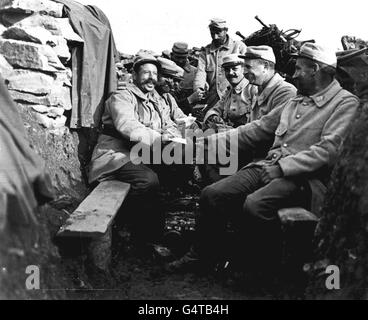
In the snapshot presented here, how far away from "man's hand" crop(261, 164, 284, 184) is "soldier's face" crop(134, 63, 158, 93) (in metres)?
1.98

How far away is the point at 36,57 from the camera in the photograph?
5.00 m

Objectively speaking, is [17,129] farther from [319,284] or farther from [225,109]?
[225,109]

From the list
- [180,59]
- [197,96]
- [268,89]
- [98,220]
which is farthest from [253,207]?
[180,59]

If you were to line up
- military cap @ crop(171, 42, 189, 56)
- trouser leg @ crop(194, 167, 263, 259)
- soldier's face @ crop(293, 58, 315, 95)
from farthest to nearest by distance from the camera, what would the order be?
military cap @ crop(171, 42, 189, 56) < trouser leg @ crop(194, 167, 263, 259) < soldier's face @ crop(293, 58, 315, 95)

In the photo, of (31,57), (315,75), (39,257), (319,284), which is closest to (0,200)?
(39,257)

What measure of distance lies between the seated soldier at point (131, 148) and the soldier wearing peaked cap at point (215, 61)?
253 centimetres

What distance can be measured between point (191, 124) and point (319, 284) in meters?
3.22

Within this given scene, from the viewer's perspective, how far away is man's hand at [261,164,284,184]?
14.2ft

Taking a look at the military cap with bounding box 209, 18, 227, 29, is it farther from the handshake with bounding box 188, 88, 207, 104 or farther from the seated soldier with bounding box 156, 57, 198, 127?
the seated soldier with bounding box 156, 57, 198, 127

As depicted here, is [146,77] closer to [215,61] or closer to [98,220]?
[98,220]

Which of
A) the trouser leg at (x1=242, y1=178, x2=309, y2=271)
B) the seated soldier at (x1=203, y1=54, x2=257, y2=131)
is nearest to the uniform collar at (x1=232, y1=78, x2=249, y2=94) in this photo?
the seated soldier at (x1=203, y1=54, x2=257, y2=131)

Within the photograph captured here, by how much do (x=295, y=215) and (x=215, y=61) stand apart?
489cm

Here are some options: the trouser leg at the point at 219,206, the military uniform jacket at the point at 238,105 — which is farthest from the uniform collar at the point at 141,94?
the trouser leg at the point at 219,206

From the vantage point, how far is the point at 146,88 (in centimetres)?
578
